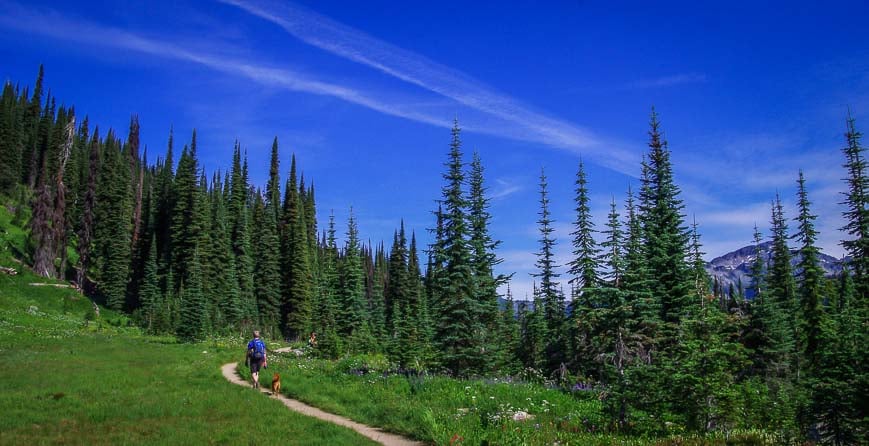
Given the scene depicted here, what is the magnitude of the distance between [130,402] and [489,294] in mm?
19807

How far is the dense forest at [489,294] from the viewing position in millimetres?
11805

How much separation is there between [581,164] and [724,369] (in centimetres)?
2577

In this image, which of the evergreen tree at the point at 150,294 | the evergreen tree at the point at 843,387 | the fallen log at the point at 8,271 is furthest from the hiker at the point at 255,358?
the fallen log at the point at 8,271

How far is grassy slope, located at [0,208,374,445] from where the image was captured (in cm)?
1056

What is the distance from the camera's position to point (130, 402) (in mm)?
14031

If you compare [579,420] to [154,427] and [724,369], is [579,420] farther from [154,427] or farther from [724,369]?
[154,427]

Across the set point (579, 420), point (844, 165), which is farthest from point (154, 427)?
point (844, 165)

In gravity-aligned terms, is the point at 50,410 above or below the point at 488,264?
below

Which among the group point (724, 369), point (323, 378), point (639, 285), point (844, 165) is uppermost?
point (844, 165)

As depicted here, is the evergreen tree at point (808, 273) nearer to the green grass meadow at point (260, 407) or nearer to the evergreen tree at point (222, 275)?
the green grass meadow at point (260, 407)

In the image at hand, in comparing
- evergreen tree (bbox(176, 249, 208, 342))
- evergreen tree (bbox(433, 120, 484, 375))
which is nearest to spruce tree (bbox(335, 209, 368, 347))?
evergreen tree (bbox(176, 249, 208, 342))

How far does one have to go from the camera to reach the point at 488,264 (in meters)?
30.4

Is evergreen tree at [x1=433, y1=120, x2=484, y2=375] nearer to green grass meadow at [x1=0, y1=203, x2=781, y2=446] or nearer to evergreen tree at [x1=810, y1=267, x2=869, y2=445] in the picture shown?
green grass meadow at [x1=0, y1=203, x2=781, y2=446]

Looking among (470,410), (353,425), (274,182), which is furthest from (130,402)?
(274,182)
